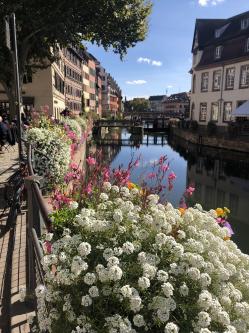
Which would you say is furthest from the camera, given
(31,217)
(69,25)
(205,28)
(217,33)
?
(205,28)

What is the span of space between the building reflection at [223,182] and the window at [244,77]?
26.7 ft

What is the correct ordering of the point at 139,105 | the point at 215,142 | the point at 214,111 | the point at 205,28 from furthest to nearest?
the point at 139,105, the point at 205,28, the point at 214,111, the point at 215,142

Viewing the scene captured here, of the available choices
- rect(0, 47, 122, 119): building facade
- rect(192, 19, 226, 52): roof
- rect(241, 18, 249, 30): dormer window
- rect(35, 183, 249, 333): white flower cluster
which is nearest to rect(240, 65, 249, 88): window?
rect(241, 18, 249, 30): dormer window

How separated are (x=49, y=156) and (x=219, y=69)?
115 feet

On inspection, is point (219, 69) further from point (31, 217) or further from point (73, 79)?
point (31, 217)

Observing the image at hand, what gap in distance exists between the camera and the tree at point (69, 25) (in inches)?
734

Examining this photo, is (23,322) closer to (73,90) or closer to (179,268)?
(179,268)

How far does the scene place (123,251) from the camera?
91.1 inches

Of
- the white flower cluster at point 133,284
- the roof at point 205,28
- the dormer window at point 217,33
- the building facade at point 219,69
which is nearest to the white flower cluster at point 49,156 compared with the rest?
the white flower cluster at point 133,284

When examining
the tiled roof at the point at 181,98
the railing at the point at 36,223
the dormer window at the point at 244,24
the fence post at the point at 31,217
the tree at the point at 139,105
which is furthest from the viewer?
the tree at the point at 139,105

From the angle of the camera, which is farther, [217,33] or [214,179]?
[217,33]

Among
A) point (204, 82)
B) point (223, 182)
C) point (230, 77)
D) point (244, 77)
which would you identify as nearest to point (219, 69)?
point (230, 77)

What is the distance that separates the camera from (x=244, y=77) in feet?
115

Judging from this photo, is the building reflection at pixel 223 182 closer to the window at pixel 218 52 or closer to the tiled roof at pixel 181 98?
the window at pixel 218 52
